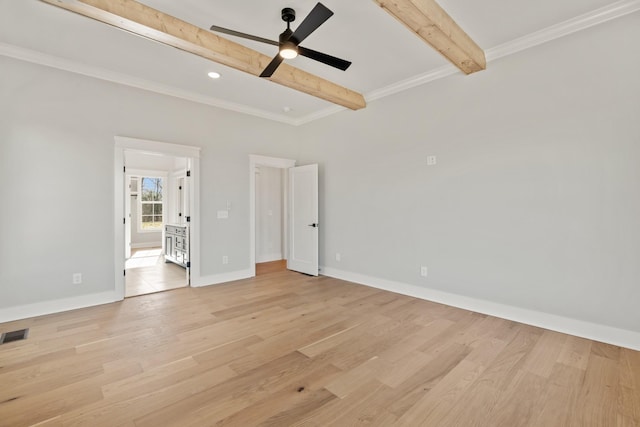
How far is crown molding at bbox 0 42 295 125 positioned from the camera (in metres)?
3.29

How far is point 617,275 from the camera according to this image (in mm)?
2695

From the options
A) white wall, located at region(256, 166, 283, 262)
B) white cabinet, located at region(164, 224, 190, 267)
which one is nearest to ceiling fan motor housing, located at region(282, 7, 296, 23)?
white cabinet, located at region(164, 224, 190, 267)

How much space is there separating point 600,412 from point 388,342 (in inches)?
56.8

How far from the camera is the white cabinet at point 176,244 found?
5706 mm

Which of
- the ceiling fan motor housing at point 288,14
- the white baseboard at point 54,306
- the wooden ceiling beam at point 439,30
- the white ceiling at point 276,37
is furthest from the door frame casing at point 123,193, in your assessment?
the wooden ceiling beam at point 439,30

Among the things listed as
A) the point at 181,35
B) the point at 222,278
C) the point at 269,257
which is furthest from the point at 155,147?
the point at 269,257

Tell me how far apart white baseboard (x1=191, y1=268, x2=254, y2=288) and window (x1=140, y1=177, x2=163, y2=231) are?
5537 mm

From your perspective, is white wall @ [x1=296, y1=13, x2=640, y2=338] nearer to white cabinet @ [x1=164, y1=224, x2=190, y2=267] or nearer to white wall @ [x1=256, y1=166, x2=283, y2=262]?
white wall @ [x1=256, y1=166, x2=283, y2=262]

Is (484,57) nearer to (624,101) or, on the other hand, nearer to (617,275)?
(624,101)

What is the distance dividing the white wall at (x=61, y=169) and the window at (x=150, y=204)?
5.44 m

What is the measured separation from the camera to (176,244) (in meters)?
6.11

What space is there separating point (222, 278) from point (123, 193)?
6.51 feet

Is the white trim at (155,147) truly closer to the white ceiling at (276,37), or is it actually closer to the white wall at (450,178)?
the white wall at (450,178)

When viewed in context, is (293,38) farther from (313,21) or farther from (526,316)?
(526,316)
